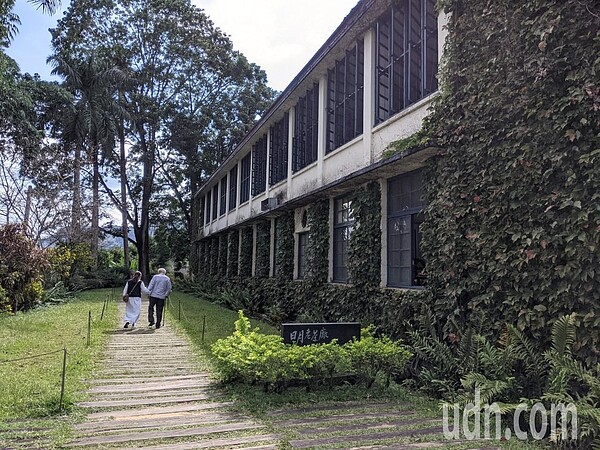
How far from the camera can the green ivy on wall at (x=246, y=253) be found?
66.0ft

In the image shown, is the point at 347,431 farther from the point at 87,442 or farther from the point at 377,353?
the point at 87,442

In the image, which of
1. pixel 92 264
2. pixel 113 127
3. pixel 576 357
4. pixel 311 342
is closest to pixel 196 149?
pixel 113 127

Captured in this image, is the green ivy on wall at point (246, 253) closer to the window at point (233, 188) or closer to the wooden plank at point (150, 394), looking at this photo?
A: the window at point (233, 188)

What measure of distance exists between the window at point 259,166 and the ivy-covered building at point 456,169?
→ 5.26 m

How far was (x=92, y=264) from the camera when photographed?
29.1 m

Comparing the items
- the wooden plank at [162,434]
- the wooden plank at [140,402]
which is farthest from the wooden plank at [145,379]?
the wooden plank at [162,434]

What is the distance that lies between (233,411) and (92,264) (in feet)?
86.1

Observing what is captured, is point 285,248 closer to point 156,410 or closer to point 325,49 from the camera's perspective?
point 325,49

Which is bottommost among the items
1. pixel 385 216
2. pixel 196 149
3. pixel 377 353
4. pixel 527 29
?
pixel 377 353

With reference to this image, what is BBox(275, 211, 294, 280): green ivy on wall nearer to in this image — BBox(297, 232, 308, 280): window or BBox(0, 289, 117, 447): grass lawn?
BBox(297, 232, 308, 280): window

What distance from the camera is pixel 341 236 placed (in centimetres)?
1191

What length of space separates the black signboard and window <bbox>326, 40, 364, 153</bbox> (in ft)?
16.9

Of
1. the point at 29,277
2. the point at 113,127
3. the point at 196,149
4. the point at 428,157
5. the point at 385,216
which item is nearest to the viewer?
the point at 428,157

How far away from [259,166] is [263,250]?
12.5ft
